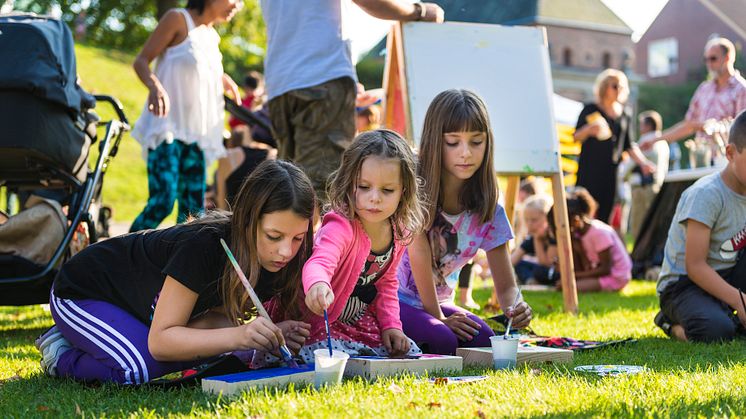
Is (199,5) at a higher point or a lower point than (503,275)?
higher

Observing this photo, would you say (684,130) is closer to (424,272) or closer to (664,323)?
(664,323)

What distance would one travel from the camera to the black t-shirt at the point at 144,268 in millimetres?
2939

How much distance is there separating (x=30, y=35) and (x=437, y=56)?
218 cm

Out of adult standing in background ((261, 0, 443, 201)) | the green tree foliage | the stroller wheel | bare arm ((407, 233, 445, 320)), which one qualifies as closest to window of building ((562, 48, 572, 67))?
the green tree foliage

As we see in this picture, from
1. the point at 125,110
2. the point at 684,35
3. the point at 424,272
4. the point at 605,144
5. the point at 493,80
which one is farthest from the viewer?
the point at 684,35

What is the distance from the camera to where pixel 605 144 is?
334 inches

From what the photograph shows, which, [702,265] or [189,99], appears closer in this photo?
[702,265]

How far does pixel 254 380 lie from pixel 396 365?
21.3 inches

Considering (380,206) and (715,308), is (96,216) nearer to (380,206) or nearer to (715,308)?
(380,206)

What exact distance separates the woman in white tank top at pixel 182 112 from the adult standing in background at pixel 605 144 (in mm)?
4130

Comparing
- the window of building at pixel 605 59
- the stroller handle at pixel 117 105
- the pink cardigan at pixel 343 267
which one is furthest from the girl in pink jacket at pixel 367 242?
the window of building at pixel 605 59

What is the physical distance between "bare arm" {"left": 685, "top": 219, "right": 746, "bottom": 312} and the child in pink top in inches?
116

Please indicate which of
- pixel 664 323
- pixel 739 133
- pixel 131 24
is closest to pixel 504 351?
pixel 664 323

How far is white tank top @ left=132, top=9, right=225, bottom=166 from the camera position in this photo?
5.10 m
